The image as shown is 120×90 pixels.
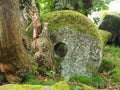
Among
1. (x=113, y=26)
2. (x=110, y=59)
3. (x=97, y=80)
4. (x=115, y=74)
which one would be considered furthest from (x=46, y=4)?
(x=97, y=80)

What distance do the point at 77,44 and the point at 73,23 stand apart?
0.50 metres

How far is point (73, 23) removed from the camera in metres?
7.76

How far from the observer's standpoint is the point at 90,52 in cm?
769

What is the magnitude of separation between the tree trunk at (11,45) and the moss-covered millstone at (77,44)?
140 cm

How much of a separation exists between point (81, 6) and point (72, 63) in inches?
135

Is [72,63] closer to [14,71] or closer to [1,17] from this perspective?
[14,71]

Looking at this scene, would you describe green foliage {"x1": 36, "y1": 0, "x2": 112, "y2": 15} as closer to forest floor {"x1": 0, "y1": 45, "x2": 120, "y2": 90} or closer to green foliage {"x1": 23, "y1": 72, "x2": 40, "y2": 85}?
forest floor {"x1": 0, "y1": 45, "x2": 120, "y2": 90}

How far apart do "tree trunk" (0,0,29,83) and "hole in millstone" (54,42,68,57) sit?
58.4 inches

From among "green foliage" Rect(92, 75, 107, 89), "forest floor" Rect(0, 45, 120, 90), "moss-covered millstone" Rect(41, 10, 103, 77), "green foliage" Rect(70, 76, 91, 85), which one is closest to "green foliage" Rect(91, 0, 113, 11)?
"forest floor" Rect(0, 45, 120, 90)

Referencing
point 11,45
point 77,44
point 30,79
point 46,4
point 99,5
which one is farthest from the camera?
point 99,5

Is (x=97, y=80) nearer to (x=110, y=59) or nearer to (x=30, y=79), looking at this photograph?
(x=30, y=79)

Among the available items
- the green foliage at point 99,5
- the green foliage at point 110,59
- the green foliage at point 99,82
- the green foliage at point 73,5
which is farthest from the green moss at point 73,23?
the green foliage at point 99,5

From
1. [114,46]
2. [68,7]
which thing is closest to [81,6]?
[68,7]

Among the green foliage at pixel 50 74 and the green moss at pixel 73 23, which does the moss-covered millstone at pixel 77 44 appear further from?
the green foliage at pixel 50 74
